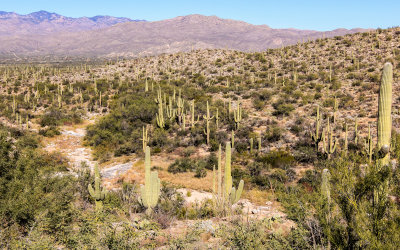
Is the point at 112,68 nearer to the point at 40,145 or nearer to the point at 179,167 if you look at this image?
the point at 40,145

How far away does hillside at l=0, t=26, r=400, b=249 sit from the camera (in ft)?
18.5

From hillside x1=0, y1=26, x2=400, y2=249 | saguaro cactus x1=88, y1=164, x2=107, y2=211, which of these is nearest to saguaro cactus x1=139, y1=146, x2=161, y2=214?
hillside x1=0, y1=26, x2=400, y2=249

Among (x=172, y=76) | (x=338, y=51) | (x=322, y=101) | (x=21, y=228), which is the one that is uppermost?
(x=338, y=51)

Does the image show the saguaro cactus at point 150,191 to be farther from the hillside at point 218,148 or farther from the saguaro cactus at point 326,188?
the saguaro cactus at point 326,188

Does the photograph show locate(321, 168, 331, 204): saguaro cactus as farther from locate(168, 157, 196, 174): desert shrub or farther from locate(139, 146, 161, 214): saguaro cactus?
locate(168, 157, 196, 174): desert shrub

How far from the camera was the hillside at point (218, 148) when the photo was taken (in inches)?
222

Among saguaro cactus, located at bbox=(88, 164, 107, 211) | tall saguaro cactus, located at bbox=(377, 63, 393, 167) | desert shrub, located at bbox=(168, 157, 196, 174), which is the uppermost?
tall saguaro cactus, located at bbox=(377, 63, 393, 167)

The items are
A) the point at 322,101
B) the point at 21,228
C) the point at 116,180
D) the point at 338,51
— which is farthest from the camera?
the point at 338,51

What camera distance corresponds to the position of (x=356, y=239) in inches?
204

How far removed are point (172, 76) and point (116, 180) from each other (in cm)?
2497

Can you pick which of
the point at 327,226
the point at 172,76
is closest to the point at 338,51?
the point at 172,76

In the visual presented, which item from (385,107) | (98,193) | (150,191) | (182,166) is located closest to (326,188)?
(385,107)

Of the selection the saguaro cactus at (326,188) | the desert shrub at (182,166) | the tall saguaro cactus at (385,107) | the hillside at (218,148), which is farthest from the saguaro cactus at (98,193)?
the tall saguaro cactus at (385,107)

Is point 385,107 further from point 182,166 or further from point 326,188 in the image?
point 182,166
